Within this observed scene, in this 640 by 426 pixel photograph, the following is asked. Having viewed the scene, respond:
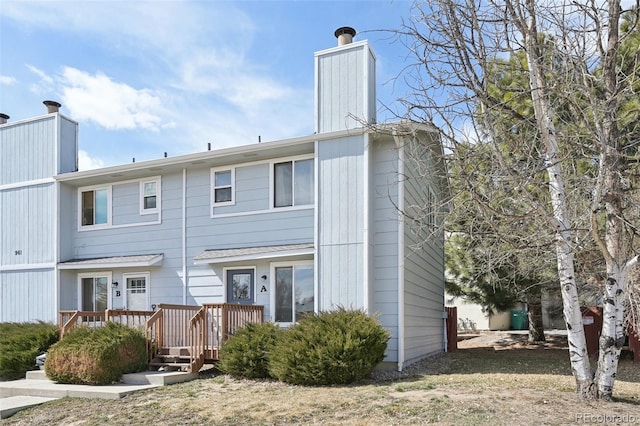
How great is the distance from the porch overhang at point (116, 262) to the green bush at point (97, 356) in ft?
9.00

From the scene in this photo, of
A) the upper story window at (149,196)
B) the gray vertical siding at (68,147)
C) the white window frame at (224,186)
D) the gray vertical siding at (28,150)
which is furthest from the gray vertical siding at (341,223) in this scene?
the gray vertical siding at (28,150)

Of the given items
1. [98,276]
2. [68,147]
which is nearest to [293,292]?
[98,276]

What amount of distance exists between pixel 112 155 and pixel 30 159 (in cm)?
253

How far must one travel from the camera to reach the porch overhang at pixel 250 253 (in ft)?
37.1

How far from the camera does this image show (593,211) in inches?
268

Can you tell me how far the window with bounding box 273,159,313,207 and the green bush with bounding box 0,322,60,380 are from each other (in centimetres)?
582

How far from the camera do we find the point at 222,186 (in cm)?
1292

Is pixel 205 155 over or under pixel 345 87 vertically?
under

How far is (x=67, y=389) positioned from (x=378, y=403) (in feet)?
17.8

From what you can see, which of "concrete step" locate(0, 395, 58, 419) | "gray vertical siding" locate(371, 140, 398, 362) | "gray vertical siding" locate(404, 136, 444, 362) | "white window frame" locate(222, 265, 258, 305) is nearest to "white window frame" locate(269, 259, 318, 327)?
"white window frame" locate(222, 265, 258, 305)

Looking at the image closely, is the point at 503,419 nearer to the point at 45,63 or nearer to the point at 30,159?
the point at 45,63

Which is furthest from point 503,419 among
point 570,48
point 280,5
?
point 280,5

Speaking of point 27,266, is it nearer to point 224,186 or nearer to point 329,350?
point 224,186
